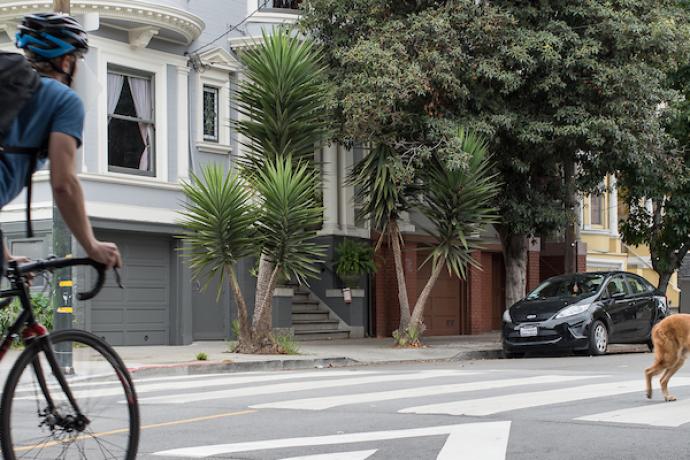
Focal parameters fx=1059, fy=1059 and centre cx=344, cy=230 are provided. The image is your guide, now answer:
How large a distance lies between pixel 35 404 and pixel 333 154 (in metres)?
20.9

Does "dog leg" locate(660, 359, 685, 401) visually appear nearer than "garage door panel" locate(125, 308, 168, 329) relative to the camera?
Yes

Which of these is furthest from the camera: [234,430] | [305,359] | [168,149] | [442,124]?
[168,149]

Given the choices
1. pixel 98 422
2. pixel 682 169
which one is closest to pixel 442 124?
pixel 682 169

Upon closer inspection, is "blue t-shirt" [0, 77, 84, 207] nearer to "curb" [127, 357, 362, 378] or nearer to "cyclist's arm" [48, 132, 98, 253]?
"cyclist's arm" [48, 132, 98, 253]

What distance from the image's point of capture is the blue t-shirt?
→ 4.02 meters

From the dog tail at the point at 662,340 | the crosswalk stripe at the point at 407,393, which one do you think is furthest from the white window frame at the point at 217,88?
the dog tail at the point at 662,340

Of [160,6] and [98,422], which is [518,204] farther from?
[98,422]

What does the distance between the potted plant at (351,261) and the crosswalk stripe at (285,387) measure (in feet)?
36.4

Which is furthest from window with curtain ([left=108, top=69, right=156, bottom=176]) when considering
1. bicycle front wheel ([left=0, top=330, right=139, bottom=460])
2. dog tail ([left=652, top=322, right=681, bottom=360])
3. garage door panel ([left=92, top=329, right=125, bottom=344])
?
bicycle front wheel ([left=0, top=330, right=139, bottom=460])

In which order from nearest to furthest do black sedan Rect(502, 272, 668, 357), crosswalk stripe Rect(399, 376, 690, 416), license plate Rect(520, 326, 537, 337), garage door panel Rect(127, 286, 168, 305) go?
1. crosswalk stripe Rect(399, 376, 690, 416)
2. black sedan Rect(502, 272, 668, 357)
3. license plate Rect(520, 326, 537, 337)
4. garage door panel Rect(127, 286, 168, 305)

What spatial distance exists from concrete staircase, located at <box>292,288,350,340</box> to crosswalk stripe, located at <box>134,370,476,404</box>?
433 inches

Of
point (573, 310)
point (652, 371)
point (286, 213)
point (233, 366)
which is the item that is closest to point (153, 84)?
point (286, 213)

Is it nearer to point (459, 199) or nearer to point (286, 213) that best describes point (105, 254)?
point (286, 213)

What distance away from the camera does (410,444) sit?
685 centimetres
